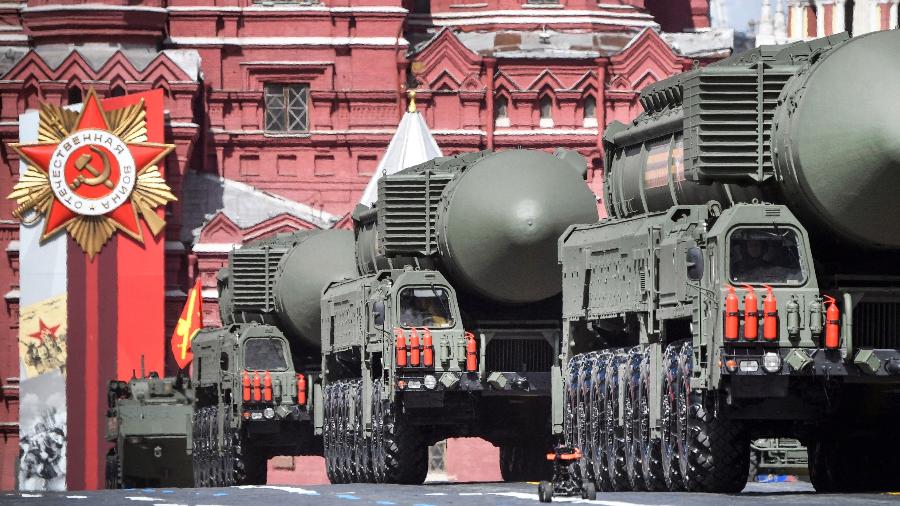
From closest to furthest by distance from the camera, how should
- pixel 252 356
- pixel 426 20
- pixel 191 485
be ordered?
pixel 252 356, pixel 191 485, pixel 426 20

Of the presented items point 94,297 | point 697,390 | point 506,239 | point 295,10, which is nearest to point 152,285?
point 94,297

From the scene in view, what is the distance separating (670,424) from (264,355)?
19847 millimetres

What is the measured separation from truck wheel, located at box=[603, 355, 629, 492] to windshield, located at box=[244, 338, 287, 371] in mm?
16431

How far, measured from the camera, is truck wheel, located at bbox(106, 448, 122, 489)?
175ft

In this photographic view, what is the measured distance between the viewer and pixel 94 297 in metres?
68.4

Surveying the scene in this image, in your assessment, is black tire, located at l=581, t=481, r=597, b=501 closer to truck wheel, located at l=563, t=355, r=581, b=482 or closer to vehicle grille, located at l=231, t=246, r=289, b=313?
truck wheel, located at l=563, t=355, r=581, b=482

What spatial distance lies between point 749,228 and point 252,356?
21592 millimetres

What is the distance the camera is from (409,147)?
217ft

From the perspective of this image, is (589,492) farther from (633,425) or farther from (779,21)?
(779,21)

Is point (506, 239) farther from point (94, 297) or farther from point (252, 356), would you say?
point (94, 297)

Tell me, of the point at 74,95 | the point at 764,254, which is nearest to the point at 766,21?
the point at 74,95

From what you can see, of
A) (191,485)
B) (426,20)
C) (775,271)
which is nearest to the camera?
(775,271)

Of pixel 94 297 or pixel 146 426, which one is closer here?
pixel 146 426

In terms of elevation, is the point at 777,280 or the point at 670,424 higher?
the point at 777,280
